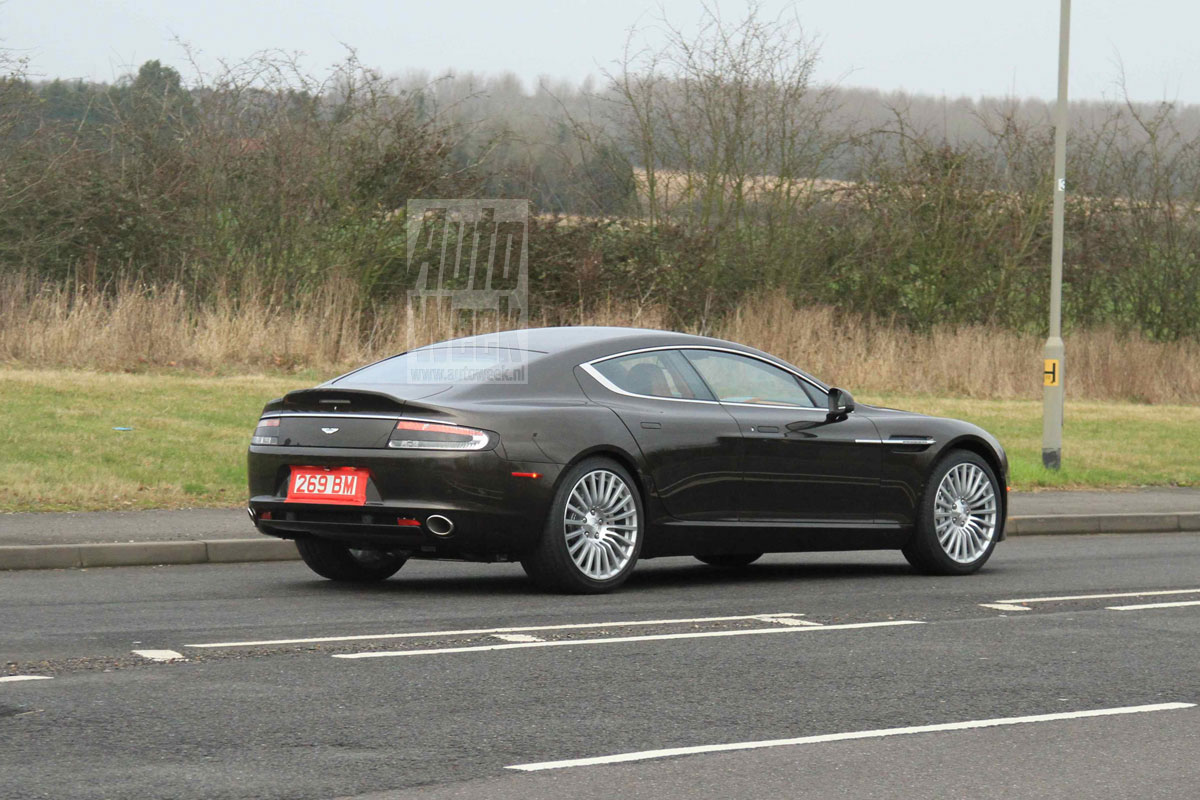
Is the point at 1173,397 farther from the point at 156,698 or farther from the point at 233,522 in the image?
the point at 156,698

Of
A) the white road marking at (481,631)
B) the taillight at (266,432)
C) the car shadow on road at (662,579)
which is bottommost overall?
the car shadow on road at (662,579)

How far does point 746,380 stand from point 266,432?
297cm

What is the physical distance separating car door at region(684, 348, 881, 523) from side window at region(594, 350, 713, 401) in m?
0.10

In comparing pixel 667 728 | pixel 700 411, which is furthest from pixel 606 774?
pixel 700 411

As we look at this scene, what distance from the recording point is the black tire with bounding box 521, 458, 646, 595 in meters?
9.09

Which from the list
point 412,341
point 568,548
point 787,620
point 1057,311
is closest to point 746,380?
point 568,548

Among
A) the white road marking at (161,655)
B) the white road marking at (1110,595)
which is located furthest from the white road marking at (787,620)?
the white road marking at (161,655)

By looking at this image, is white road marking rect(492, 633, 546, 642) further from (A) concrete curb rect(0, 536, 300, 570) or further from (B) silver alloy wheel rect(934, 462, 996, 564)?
(B) silver alloy wheel rect(934, 462, 996, 564)

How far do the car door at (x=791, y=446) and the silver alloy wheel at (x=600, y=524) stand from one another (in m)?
0.92

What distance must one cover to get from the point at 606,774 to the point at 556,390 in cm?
443

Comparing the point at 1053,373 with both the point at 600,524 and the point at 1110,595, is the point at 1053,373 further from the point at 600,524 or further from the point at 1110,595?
the point at 600,524

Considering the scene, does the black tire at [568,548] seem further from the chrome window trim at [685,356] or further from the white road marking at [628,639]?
the white road marking at [628,639]

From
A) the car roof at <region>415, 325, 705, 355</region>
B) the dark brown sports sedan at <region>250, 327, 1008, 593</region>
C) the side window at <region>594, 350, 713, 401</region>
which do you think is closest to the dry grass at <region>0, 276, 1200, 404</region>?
the car roof at <region>415, 325, 705, 355</region>

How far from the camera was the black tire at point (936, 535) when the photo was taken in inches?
430
